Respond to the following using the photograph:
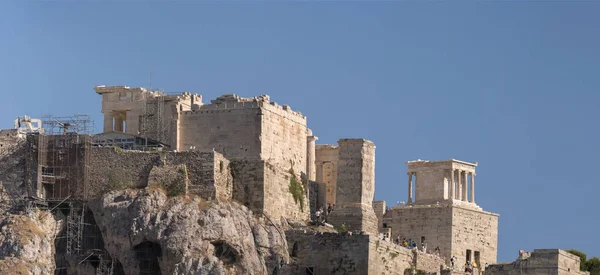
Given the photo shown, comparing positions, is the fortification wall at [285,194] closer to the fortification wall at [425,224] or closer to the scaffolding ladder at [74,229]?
the fortification wall at [425,224]

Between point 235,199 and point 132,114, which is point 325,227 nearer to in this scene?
point 235,199

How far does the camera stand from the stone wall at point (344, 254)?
349 feet

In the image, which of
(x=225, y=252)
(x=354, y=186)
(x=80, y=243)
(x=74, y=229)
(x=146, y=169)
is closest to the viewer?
(x=225, y=252)

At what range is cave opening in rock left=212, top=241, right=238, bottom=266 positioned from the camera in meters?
106

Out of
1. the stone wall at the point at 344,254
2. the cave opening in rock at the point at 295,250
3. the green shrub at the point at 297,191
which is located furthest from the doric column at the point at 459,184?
the cave opening in rock at the point at 295,250

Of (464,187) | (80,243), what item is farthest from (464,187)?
(80,243)

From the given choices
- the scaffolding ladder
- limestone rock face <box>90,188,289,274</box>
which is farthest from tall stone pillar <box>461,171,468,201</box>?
the scaffolding ladder

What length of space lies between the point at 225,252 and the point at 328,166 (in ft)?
56.2

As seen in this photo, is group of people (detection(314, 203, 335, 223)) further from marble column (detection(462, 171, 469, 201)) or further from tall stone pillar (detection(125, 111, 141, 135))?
tall stone pillar (detection(125, 111, 141, 135))

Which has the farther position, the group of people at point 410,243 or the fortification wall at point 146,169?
the group of people at point 410,243

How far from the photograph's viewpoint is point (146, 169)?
362ft

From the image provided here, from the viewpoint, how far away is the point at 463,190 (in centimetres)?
12231

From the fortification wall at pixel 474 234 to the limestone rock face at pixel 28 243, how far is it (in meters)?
24.6

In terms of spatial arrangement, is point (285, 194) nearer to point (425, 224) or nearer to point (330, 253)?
point (330, 253)
